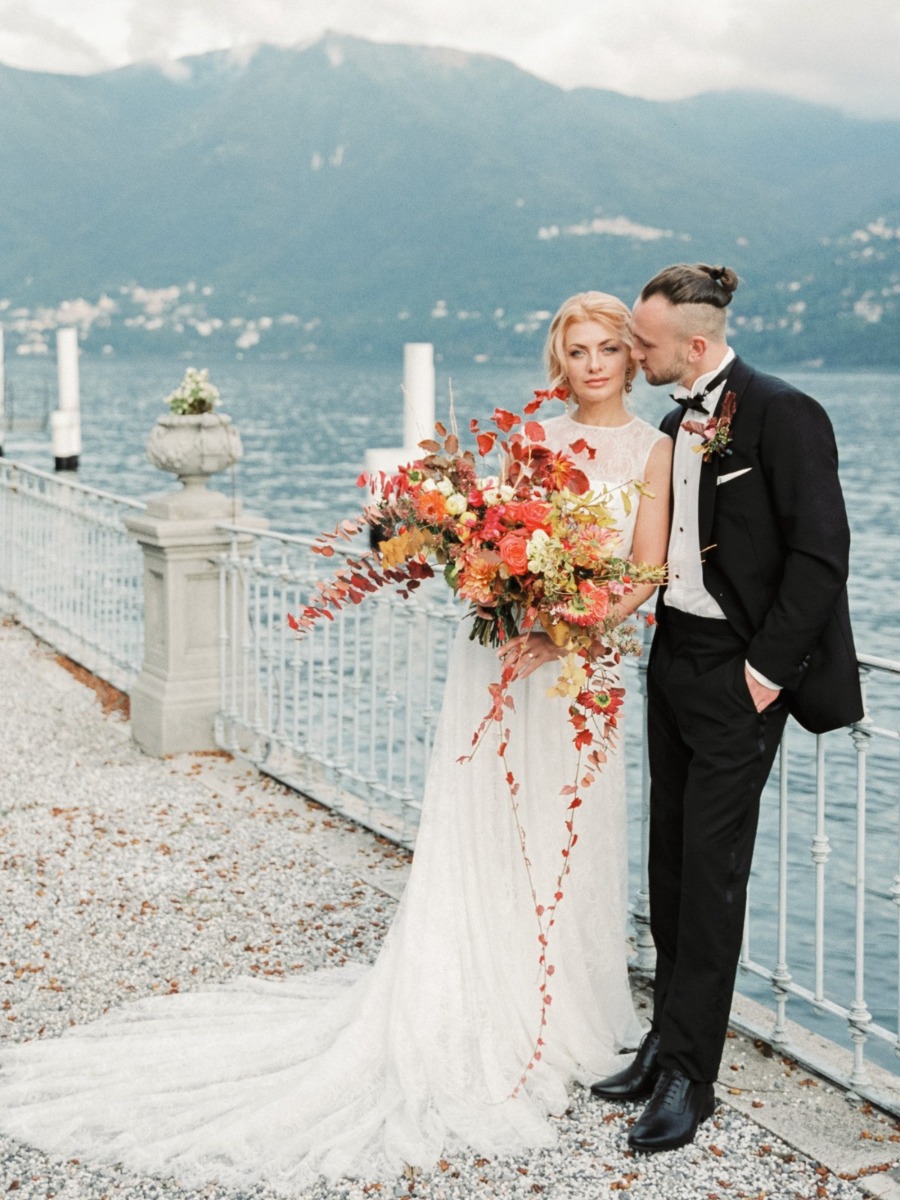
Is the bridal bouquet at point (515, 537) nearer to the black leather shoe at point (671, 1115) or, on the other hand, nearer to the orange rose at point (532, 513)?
the orange rose at point (532, 513)

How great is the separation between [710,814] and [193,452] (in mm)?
4504

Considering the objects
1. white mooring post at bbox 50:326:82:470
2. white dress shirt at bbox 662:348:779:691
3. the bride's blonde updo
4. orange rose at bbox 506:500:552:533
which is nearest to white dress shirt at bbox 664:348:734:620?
white dress shirt at bbox 662:348:779:691

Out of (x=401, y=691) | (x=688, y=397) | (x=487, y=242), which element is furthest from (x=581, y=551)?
(x=487, y=242)

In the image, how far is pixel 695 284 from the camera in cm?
322

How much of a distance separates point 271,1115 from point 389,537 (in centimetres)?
150

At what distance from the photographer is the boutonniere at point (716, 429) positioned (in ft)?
10.4

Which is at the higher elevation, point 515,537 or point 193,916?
point 515,537

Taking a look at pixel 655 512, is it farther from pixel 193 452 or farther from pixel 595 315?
pixel 193 452

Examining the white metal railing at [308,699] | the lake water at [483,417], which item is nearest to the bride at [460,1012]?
the lake water at [483,417]

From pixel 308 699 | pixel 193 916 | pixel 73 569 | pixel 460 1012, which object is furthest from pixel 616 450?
pixel 73 569

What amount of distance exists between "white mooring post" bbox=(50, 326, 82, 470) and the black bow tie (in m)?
34.9

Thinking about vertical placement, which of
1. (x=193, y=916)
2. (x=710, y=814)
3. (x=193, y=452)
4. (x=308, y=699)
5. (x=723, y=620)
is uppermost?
(x=193, y=452)

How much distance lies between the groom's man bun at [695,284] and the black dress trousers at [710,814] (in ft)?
2.56

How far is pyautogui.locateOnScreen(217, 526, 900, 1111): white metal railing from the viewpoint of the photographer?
12.7 feet
